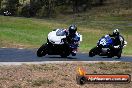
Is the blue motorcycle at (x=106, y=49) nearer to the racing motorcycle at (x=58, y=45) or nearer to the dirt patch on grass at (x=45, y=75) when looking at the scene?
the racing motorcycle at (x=58, y=45)

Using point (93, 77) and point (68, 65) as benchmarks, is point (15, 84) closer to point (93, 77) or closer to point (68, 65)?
point (93, 77)

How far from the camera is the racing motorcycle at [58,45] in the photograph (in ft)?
74.9

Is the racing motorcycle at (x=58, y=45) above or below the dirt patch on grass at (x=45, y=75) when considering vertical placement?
below

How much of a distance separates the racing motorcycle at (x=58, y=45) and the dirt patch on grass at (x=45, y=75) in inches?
177

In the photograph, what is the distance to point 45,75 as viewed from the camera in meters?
15.2

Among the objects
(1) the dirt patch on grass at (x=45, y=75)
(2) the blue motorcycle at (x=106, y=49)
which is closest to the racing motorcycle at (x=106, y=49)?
(2) the blue motorcycle at (x=106, y=49)

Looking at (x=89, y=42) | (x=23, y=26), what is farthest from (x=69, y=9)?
(x=89, y=42)

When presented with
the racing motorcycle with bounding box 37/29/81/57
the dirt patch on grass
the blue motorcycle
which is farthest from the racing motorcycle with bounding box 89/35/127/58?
the dirt patch on grass

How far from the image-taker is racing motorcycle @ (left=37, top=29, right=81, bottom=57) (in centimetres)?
2283

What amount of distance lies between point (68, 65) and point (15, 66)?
8.92 feet

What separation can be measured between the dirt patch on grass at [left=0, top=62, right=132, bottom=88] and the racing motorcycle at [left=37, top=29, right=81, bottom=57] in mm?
4497

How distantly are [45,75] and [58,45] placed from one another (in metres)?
7.94

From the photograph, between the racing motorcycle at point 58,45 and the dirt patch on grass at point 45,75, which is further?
the racing motorcycle at point 58,45

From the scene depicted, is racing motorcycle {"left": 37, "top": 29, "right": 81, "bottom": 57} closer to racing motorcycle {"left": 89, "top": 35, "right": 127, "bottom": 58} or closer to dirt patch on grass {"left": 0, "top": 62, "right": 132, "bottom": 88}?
racing motorcycle {"left": 89, "top": 35, "right": 127, "bottom": 58}
